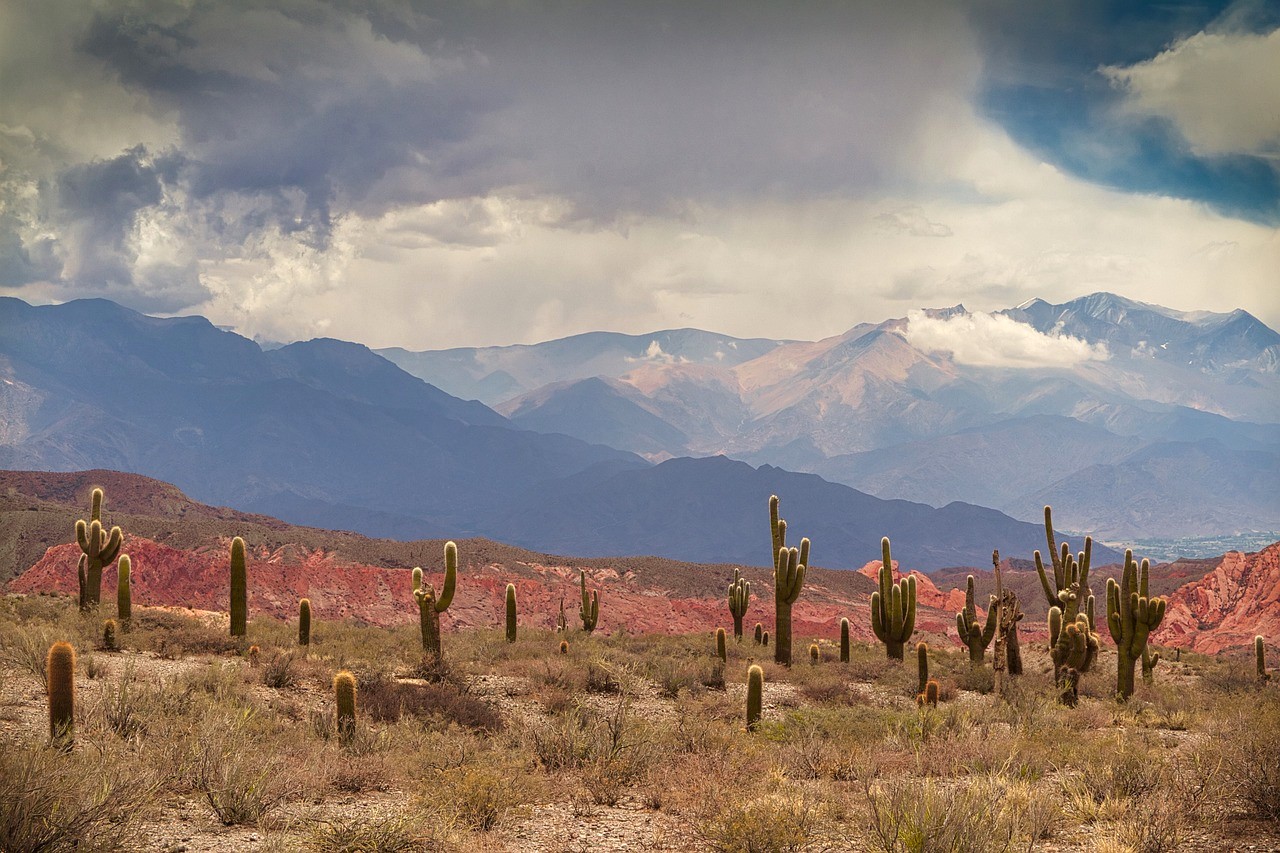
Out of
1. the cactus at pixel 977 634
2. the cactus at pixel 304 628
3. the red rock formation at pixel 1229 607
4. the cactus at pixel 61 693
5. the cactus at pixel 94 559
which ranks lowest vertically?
the red rock formation at pixel 1229 607

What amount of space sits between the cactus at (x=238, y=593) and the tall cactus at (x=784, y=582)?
13441 millimetres

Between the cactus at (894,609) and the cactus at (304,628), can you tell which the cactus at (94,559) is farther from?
the cactus at (894,609)

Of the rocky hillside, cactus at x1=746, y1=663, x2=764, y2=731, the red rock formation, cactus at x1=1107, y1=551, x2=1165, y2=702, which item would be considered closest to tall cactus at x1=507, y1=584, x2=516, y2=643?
cactus at x1=746, y1=663, x2=764, y2=731

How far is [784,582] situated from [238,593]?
555 inches

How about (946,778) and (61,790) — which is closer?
(61,790)

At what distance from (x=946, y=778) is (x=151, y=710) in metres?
10.8

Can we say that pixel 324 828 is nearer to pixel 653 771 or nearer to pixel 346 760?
pixel 346 760

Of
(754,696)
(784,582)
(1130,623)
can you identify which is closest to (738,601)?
(784,582)

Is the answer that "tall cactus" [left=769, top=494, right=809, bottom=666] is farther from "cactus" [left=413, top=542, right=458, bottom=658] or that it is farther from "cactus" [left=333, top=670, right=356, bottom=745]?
"cactus" [left=333, top=670, right=356, bottom=745]

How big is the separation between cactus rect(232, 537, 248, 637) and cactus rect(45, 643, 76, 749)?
11.7 meters

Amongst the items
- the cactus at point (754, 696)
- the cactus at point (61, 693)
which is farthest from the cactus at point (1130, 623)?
the cactus at point (61, 693)

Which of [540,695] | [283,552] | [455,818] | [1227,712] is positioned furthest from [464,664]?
[283,552]

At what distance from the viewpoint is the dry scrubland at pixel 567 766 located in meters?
9.44

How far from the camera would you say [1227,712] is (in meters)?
18.2
